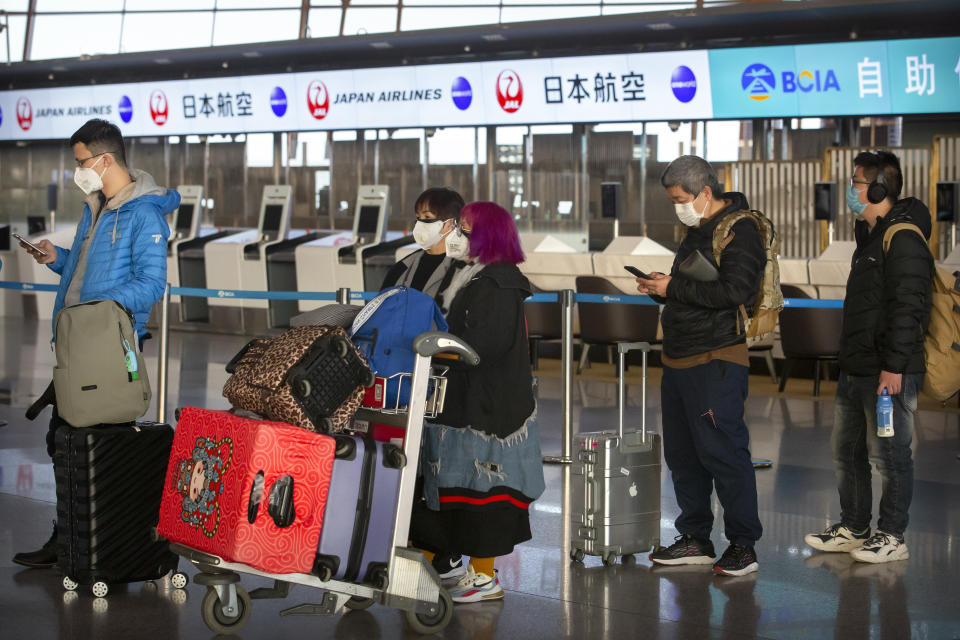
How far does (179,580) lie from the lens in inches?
148

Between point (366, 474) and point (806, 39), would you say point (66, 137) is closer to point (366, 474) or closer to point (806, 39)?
point (806, 39)

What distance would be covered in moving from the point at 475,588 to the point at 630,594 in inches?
21.1

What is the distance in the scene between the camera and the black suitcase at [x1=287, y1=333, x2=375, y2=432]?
10.1 feet

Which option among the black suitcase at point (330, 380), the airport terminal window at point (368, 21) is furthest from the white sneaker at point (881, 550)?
the airport terminal window at point (368, 21)

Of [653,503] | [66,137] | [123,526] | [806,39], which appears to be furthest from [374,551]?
[66,137]

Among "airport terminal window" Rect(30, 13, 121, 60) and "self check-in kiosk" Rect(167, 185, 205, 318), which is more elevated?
"airport terminal window" Rect(30, 13, 121, 60)

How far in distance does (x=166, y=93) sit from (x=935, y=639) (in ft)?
48.5

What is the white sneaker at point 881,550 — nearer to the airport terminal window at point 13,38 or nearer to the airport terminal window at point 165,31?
the airport terminal window at point 165,31

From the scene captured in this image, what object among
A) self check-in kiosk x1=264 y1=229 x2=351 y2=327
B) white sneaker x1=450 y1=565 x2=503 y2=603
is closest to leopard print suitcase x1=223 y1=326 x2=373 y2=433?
white sneaker x1=450 y1=565 x2=503 y2=603

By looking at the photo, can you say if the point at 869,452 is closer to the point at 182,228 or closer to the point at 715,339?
the point at 715,339

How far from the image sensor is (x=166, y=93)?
16359 millimetres

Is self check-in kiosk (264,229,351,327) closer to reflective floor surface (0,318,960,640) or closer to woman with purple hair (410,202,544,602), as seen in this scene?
reflective floor surface (0,318,960,640)

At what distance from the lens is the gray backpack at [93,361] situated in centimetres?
355

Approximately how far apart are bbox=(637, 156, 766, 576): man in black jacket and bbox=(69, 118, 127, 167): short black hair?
1836mm
